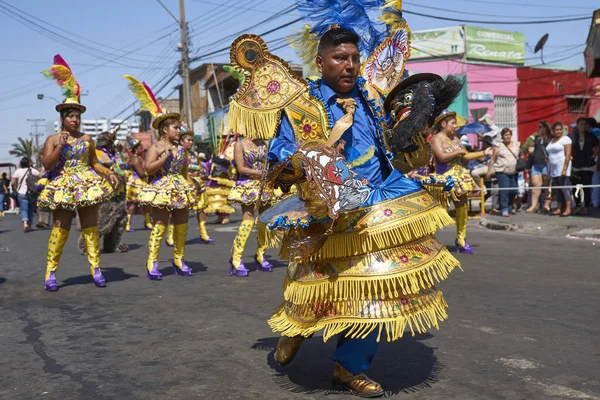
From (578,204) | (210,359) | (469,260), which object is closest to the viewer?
(210,359)

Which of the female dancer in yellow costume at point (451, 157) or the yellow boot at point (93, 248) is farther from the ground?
the female dancer in yellow costume at point (451, 157)

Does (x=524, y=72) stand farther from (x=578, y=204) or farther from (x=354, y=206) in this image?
(x=354, y=206)

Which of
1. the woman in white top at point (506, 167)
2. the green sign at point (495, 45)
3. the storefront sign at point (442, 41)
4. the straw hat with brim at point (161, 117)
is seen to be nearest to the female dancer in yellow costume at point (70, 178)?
the straw hat with brim at point (161, 117)

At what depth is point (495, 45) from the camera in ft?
108

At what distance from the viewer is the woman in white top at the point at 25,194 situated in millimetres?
18766

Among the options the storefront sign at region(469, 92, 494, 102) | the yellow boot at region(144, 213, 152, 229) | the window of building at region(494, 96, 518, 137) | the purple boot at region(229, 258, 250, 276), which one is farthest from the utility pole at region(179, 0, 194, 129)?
the purple boot at region(229, 258, 250, 276)

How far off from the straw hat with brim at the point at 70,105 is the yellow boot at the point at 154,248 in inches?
65.7

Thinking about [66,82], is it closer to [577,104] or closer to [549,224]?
[549,224]

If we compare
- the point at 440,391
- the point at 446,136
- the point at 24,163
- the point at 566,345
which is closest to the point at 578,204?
the point at 446,136

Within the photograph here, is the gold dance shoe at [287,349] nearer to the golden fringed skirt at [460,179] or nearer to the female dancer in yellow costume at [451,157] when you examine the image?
the female dancer in yellow costume at [451,157]

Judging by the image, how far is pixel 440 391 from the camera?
12.5 ft

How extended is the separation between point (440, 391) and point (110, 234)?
9.08 metres

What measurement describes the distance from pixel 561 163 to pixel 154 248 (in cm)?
979

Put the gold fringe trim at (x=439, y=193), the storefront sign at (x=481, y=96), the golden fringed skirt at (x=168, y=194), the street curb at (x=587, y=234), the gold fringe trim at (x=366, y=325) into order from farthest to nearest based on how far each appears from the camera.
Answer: the storefront sign at (x=481, y=96) < the street curb at (x=587, y=234) < the golden fringed skirt at (x=168, y=194) < the gold fringe trim at (x=439, y=193) < the gold fringe trim at (x=366, y=325)
